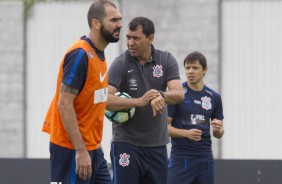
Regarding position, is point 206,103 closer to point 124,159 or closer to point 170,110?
point 170,110

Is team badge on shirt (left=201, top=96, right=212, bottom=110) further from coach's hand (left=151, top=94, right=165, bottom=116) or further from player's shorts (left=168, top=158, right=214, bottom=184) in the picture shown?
coach's hand (left=151, top=94, right=165, bottom=116)

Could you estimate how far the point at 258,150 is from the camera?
1324 centimetres

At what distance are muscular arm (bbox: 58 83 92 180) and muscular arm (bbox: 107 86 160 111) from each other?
960 mm

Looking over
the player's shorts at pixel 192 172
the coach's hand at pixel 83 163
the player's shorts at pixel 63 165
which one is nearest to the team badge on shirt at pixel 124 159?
the player's shorts at pixel 63 165

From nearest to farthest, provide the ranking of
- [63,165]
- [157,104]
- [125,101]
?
[63,165]
[157,104]
[125,101]

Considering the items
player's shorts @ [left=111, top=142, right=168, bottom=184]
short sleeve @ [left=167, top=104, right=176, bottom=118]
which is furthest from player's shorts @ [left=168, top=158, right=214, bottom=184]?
player's shorts @ [left=111, top=142, right=168, bottom=184]

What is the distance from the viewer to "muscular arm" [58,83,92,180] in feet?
19.1

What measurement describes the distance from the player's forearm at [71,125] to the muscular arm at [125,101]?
97 centimetres

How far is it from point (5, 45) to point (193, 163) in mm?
5863

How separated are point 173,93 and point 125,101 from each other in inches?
19.3

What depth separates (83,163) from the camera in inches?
231

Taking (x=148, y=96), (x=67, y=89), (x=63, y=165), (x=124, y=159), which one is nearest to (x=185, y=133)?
(x=124, y=159)

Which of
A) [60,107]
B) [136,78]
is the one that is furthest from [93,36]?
[136,78]

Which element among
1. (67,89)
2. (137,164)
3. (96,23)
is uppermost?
(96,23)
